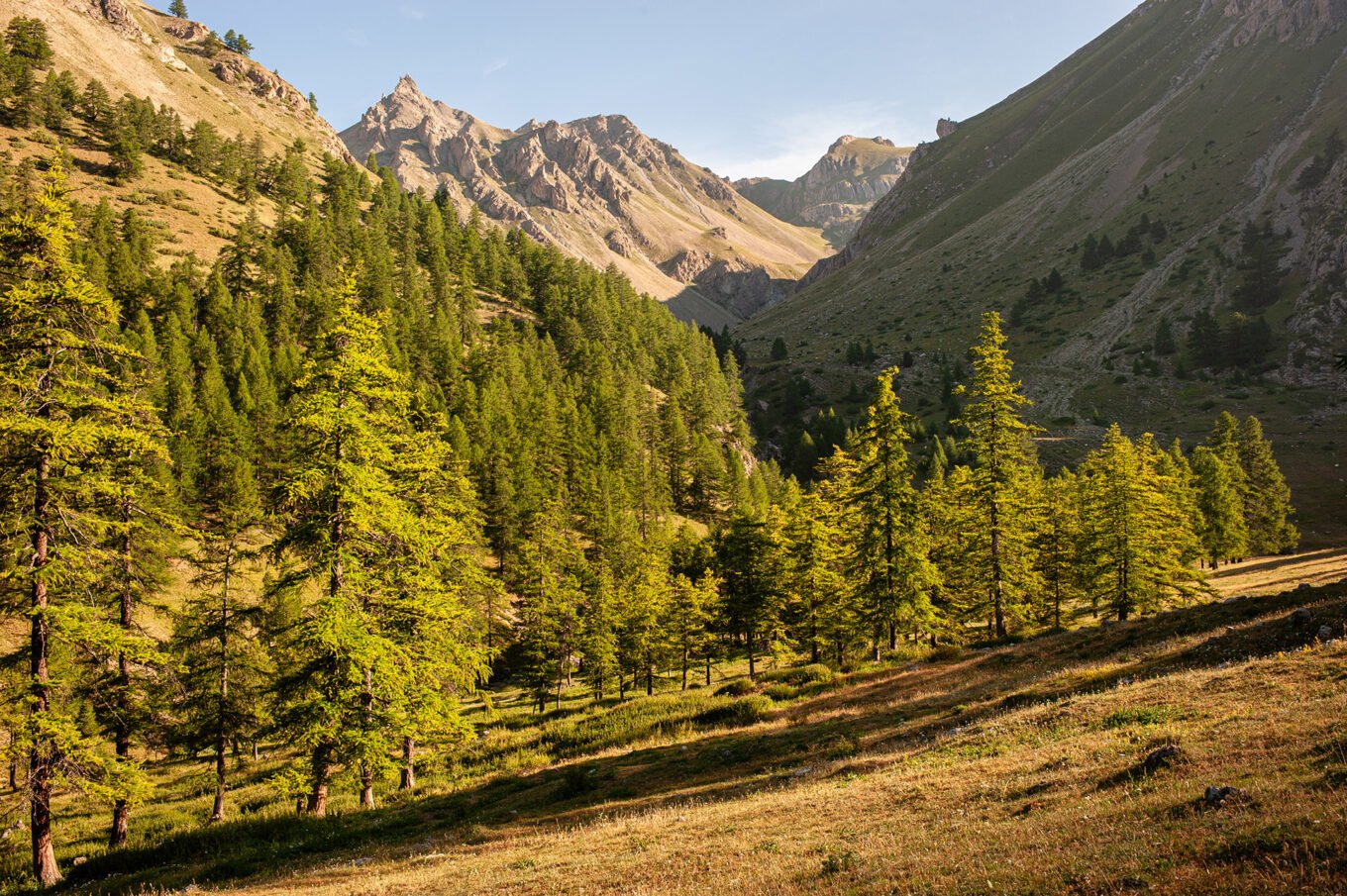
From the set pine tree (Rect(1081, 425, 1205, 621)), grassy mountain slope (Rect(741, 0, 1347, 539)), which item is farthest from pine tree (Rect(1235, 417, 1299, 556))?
pine tree (Rect(1081, 425, 1205, 621))

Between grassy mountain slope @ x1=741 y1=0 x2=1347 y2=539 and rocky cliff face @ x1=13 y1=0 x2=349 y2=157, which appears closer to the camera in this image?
grassy mountain slope @ x1=741 y1=0 x2=1347 y2=539

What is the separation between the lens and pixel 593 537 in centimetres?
6625

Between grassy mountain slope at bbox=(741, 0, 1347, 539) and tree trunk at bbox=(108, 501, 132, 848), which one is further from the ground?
grassy mountain slope at bbox=(741, 0, 1347, 539)

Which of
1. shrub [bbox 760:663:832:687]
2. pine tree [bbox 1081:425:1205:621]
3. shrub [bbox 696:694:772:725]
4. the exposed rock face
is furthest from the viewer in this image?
the exposed rock face

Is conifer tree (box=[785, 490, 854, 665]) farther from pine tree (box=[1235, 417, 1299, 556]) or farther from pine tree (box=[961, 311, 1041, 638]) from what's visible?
pine tree (box=[1235, 417, 1299, 556])

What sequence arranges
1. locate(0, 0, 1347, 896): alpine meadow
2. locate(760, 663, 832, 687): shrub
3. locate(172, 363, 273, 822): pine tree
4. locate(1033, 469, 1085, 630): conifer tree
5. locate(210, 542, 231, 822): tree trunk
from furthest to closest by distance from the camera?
locate(1033, 469, 1085, 630): conifer tree < locate(760, 663, 832, 687): shrub < locate(210, 542, 231, 822): tree trunk < locate(172, 363, 273, 822): pine tree < locate(0, 0, 1347, 896): alpine meadow

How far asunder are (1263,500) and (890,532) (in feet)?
187

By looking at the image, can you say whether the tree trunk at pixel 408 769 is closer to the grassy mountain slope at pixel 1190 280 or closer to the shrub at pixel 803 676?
the shrub at pixel 803 676

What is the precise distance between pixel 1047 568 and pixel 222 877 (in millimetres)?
46397

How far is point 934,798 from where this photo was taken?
448 inches

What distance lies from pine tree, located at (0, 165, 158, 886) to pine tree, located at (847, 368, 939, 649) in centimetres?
2902

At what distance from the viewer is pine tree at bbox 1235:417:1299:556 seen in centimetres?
6288

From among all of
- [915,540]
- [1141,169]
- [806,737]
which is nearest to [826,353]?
[1141,169]

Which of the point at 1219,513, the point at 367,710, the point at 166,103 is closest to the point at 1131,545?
the point at 1219,513
